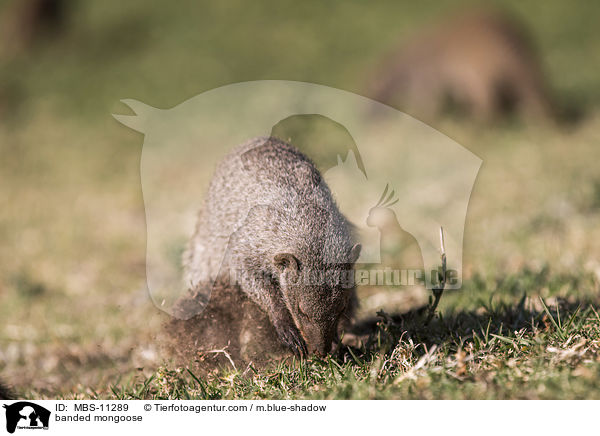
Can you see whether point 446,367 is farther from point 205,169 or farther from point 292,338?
point 205,169

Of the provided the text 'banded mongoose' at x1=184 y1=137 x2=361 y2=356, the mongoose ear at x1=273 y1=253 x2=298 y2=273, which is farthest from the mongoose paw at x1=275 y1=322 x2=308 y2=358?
the mongoose ear at x1=273 y1=253 x2=298 y2=273

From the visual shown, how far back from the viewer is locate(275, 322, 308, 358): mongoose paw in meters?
2.80

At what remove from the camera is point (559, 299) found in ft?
11.0

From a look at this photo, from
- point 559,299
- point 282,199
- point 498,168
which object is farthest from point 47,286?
point 498,168

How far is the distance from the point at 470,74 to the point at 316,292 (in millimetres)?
6700

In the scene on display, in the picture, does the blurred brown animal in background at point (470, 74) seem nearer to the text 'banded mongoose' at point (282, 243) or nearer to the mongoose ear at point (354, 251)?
the text 'banded mongoose' at point (282, 243)

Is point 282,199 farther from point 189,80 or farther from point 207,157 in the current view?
point 189,80

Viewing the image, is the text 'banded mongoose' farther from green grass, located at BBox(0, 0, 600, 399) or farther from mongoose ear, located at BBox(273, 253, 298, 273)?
green grass, located at BBox(0, 0, 600, 399)

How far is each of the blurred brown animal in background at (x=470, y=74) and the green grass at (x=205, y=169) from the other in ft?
1.75

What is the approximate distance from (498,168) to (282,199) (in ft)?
14.6

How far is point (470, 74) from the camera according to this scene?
329 inches

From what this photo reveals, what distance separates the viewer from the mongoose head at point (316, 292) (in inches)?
104

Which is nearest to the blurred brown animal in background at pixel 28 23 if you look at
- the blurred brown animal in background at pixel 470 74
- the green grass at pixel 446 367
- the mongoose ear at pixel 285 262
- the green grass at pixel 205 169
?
the green grass at pixel 205 169

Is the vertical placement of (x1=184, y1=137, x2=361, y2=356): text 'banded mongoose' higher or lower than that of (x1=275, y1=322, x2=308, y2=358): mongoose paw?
higher
